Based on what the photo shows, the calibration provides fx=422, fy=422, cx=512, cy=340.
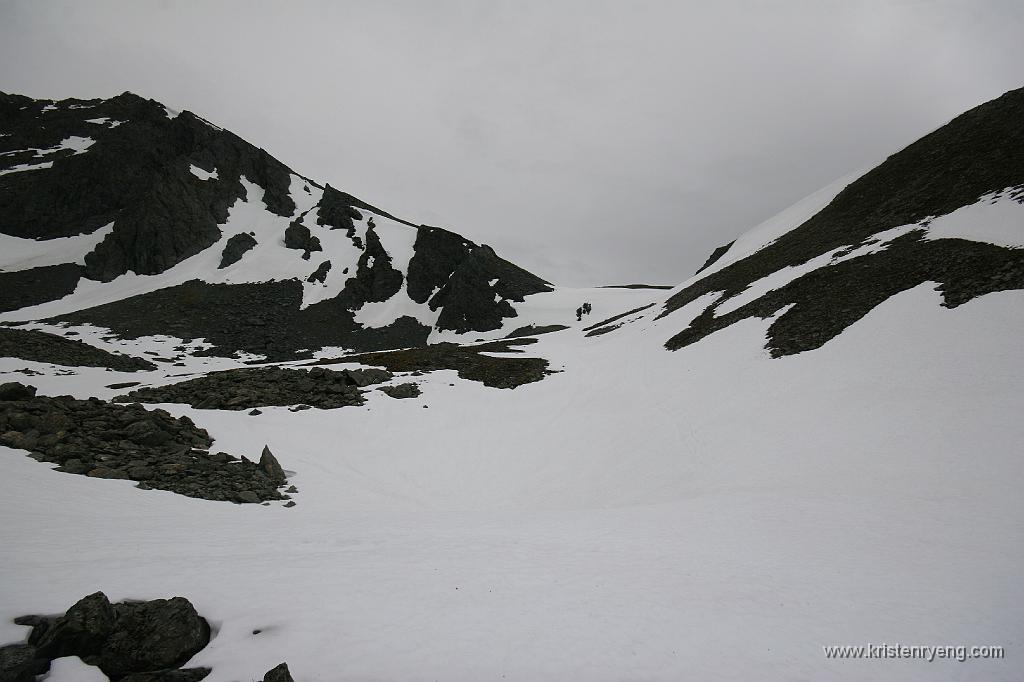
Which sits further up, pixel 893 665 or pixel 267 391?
pixel 267 391

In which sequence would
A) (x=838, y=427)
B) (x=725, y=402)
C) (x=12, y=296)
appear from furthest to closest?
(x=12, y=296) < (x=725, y=402) < (x=838, y=427)

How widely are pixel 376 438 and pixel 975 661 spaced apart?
23.2 meters

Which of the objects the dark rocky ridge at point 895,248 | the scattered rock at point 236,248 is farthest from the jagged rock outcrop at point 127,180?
the dark rocky ridge at point 895,248

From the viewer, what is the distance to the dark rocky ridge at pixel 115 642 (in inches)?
215

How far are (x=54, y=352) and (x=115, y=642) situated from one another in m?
52.2

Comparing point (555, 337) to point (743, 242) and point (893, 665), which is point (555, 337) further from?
point (893, 665)

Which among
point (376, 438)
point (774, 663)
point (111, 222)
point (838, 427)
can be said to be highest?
point (111, 222)

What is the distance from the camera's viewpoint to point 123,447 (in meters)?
15.6

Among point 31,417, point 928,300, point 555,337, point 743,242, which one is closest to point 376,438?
point 31,417

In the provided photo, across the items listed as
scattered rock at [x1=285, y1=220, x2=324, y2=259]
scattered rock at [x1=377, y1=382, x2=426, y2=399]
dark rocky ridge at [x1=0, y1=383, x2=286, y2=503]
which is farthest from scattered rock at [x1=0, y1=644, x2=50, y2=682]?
scattered rock at [x1=285, y1=220, x2=324, y2=259]

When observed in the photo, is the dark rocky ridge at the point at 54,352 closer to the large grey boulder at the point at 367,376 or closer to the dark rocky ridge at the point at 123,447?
the large grey boulder at the point at 367,376

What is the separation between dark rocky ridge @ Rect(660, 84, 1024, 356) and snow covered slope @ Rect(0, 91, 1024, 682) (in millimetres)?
266

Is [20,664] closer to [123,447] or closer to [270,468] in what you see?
[270,468]

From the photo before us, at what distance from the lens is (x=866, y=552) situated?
9.64 metres
